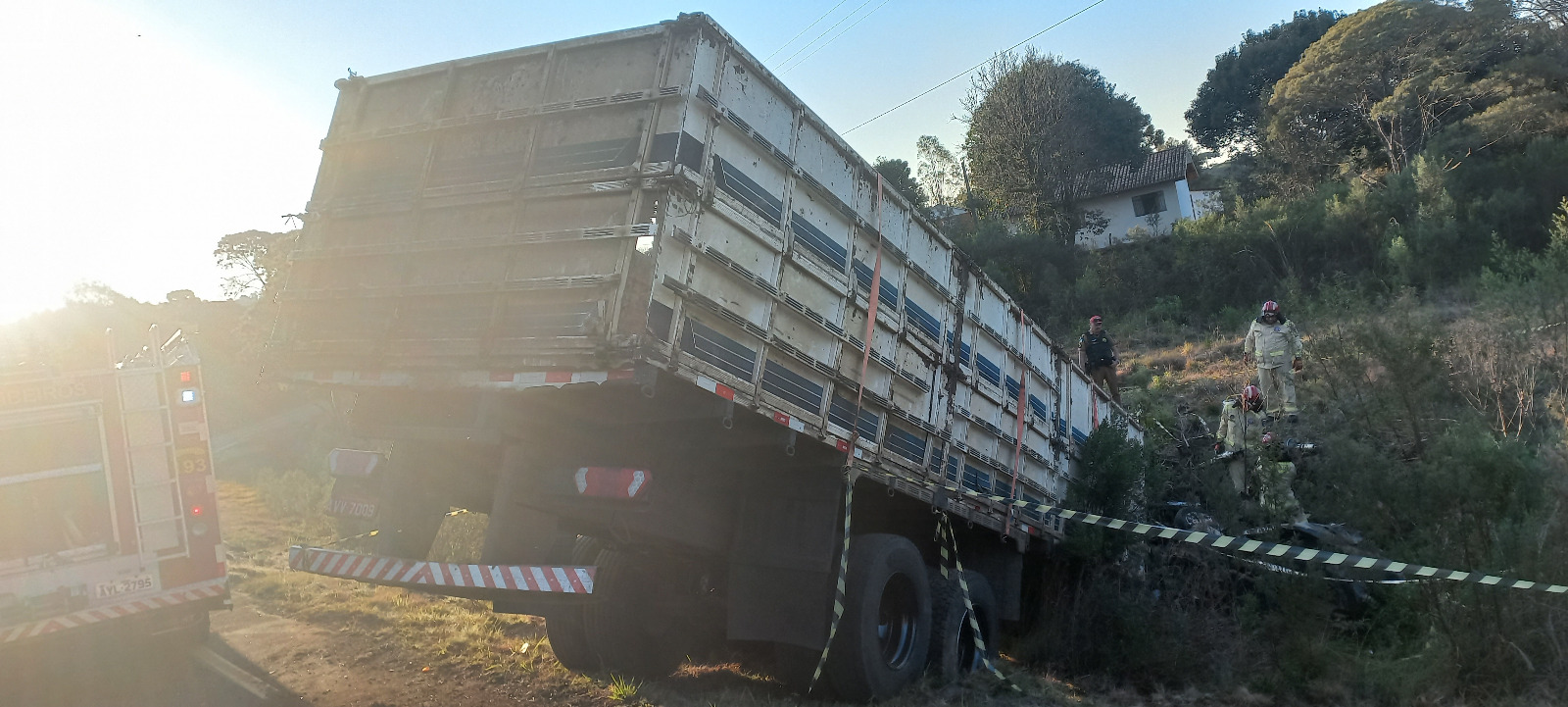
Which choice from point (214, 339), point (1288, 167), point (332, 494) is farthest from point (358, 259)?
point (1288, 167)

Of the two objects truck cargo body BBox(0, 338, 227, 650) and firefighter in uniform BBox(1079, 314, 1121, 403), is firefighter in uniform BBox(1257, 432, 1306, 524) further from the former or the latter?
truck cargo body BBox(0, 338, 227, 650)

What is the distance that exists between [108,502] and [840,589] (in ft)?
14.6

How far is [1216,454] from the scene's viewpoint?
1020cm

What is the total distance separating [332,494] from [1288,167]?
31.0m

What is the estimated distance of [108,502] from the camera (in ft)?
19.7

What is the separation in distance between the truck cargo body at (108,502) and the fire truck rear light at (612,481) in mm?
3072

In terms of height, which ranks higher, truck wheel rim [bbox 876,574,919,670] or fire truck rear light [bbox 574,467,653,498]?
fire truck rear light [bbox 574,467,653,498]

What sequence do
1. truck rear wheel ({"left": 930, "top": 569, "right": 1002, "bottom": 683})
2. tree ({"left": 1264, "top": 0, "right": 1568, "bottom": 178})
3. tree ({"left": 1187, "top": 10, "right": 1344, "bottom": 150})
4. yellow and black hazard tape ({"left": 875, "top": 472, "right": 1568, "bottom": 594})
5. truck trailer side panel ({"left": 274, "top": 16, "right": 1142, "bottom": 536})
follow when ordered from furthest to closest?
tree ({"left": 1187, "top": 10, "right": 1344, "bottom": 150}), tree ({"left": 1264, "top": 0, "right": 1568, "bottom": 178}), truck rear wheel ({"left": 930, "top": 569, "right": 1002, "bottom": 683}), yellow and black hazard tape ({"left": 875, "top": 472, "right": 1568, "bottom": 594}), truck trailer side panel ({"left": 274, "top": 16, "right": 1142, "bottom": 536})

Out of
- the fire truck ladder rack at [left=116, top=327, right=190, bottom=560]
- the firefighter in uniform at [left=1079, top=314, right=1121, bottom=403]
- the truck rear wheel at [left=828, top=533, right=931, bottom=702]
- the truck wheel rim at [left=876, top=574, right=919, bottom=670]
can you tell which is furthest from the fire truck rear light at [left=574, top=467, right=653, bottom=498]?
the firefighter in uniform at [left=1079, top=314, right=1121, bottom=403]

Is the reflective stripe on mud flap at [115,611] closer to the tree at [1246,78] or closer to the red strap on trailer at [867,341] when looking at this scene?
the red strap on trailer at [867,341]

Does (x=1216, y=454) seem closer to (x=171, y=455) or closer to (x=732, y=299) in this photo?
(x=732, y=299)

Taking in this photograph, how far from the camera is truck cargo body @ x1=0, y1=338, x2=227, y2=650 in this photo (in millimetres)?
5648

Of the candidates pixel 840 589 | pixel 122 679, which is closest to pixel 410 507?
pixel 122 679

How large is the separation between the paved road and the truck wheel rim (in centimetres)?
358
